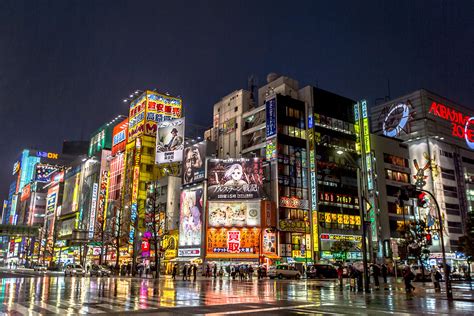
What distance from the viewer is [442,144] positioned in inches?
3573

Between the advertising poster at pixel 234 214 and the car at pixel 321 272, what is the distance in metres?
13.2

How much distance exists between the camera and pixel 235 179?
6500 centimetres

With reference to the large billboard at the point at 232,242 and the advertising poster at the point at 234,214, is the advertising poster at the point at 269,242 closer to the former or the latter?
the large billboard at the point at 232,242

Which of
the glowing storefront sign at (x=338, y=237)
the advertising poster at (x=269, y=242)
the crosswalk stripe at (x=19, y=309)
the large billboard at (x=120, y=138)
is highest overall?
the large billboard at (x=120, y=138)

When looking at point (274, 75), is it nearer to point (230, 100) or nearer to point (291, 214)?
point (230, 100)

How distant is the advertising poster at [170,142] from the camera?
245 feet

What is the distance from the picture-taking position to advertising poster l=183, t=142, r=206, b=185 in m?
69.2

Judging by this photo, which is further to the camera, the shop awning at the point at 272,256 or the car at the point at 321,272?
the shop awning at the point at 272,256

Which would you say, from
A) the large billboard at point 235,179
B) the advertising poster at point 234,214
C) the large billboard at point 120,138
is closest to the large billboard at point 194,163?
the large billboard at point 235,179

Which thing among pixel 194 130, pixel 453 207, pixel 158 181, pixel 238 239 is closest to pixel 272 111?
pixel 238 239

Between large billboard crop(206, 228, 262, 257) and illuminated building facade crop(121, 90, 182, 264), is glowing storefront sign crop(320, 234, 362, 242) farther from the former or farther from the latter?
illuminated building facade crop(121, 90, 182, 264)

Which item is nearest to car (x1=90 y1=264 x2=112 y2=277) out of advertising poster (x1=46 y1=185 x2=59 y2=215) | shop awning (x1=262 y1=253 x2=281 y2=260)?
shop awning (x1=262 y1=253 x2=281 y2=260)

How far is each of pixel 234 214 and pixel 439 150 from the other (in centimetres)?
5324

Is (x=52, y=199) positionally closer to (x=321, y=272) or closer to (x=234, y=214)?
(x=234, y=214)
